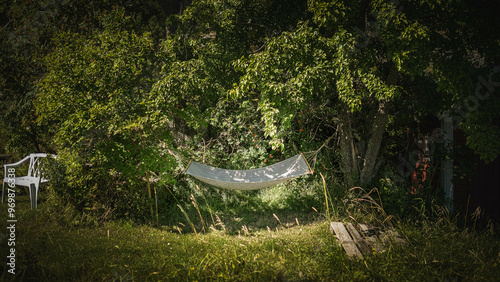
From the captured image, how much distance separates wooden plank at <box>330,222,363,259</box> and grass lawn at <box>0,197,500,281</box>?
0.23ft

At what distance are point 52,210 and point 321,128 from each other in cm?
448

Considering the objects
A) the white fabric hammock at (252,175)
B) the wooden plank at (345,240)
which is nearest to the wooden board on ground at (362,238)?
the wooden plank at (345,240)

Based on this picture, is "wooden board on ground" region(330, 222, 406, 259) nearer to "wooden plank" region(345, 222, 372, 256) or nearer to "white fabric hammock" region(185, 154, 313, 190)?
"wooden plank" region(345, 222, 372, 256)

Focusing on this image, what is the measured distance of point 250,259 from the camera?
2.50 m

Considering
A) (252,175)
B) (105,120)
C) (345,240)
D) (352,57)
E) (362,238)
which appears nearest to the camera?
(345,240)

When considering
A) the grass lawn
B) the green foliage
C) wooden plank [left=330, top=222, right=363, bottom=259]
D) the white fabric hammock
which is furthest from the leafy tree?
the green foliage

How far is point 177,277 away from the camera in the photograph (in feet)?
7.56

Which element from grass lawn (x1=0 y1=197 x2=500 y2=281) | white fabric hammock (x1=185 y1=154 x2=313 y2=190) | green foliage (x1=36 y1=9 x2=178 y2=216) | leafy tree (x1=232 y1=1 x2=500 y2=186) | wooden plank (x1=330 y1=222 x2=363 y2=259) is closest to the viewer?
grass lawn (x1=0 y1=197 x2=500 y2=281)

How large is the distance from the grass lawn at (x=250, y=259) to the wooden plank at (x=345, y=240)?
70 mm

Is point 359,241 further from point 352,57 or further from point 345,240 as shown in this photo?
point 352,57

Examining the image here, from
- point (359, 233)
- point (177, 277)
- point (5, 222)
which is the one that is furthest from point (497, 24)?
point (5, 222)

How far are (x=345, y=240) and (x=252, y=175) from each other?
167 cm

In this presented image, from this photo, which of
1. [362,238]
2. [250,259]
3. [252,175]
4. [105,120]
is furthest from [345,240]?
[105,120]

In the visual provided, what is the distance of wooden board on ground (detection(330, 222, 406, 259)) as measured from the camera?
267 centimetres
